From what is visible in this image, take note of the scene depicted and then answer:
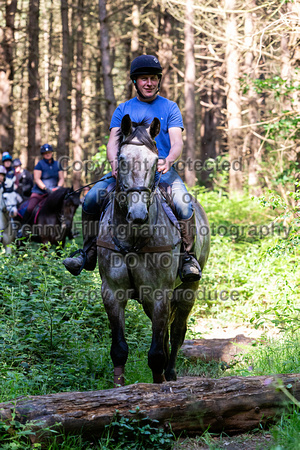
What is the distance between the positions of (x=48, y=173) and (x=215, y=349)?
8.50m

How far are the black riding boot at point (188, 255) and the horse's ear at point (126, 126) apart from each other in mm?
1351

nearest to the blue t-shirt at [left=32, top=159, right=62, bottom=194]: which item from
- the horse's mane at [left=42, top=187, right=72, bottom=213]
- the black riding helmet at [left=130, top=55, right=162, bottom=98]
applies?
the horse's mane at [left=42, top=187, right=72, bottom=213]

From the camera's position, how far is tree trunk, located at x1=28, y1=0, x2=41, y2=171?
23.7 metres

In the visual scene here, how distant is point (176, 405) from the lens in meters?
4.41

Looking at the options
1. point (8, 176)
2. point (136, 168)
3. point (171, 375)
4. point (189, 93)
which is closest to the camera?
point (136, 168)

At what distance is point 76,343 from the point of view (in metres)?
6.52

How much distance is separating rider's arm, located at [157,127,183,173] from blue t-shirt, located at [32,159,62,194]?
9027mm

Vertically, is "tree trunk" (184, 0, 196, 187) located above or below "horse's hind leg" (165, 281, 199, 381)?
above

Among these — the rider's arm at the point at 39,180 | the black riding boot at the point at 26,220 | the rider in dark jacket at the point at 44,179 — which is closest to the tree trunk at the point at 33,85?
the rider in dark jacket at the point at 44,179

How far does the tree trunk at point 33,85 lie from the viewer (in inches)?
933

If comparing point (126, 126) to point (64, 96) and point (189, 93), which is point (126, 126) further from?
point (64, 96)

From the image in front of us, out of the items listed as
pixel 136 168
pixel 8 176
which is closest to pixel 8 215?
pixel 8 176

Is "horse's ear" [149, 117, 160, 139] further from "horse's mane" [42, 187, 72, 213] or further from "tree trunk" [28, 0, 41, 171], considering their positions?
"tree trunk" [28, 0, 41, 171]

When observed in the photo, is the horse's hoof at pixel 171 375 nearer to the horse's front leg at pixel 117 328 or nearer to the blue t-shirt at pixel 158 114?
the horse's front leg at pixel 117 328
